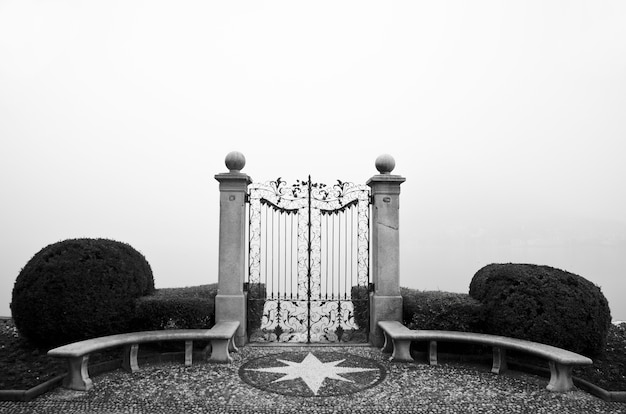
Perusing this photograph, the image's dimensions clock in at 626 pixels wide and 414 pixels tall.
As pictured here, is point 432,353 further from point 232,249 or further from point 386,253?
point 232,249

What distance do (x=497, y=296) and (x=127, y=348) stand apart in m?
6.31

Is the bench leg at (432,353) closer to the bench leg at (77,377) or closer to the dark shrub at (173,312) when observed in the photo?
the dark shrub at (173,312)

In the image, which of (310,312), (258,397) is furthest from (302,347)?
(258,397)

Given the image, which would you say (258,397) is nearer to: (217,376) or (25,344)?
(217,376)

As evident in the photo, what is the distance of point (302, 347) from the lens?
920 cm

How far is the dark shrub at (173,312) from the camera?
833 centimetres

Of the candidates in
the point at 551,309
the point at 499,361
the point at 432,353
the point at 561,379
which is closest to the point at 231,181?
the point at 432,353

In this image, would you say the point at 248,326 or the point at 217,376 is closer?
the point at 217,376

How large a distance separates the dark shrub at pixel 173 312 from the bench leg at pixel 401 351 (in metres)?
3.55

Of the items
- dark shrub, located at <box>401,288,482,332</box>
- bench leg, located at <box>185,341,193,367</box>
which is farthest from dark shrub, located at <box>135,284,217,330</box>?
dark shrub, located at <box>401,288,482,332</box>

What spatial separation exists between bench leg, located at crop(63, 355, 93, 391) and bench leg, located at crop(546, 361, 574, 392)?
21.9 ft

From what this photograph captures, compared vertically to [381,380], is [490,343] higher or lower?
higher

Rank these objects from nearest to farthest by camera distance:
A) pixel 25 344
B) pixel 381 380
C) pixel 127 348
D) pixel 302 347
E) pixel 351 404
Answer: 1. pixel 351 404
2. pixel 381 380
3. pixel 127 348
4. pixel 25 344
5. pixel 302 347

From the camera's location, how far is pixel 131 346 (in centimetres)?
757
